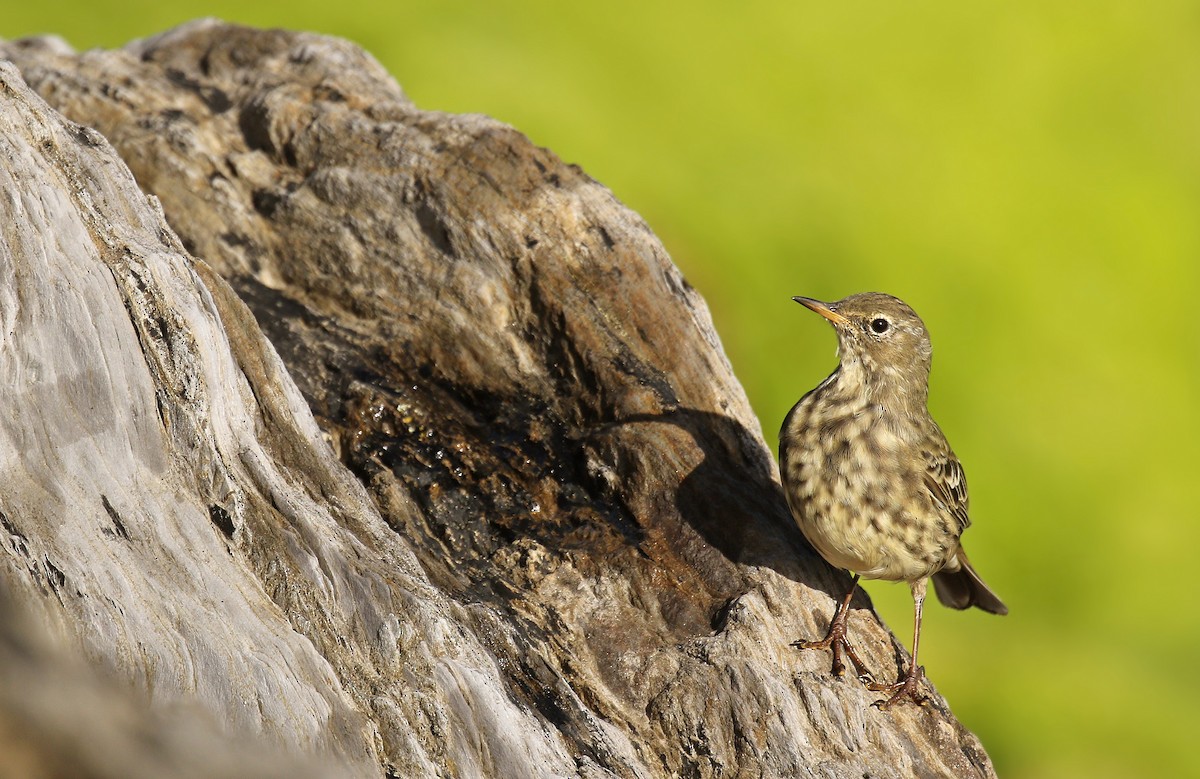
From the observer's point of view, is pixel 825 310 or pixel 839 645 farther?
pixel 825 310

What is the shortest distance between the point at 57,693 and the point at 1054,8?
1449 centimetres

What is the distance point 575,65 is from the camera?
1364 centimetres

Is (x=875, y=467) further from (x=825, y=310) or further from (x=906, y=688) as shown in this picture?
(x=906, y=688)

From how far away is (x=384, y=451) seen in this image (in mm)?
5902

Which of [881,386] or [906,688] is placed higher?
[881,386]

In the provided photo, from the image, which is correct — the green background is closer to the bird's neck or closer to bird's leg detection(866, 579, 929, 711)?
Answer: bird's leg detection(866, 579, 929, 711)

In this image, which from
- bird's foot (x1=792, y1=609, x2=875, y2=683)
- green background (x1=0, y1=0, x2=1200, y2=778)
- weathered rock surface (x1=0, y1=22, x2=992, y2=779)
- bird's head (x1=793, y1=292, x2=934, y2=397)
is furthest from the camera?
green background (x1=0, y1=0, x2=1200, y2=778)

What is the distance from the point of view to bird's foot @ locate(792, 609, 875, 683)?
564 centimetres

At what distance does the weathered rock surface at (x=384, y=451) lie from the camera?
435cm

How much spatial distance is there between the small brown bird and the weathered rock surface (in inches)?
12.3

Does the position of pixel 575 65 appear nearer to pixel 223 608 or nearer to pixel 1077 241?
pixel 1077 241

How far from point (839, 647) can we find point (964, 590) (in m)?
1.48

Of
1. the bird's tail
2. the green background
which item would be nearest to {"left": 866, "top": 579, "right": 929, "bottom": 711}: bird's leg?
the bird's tail

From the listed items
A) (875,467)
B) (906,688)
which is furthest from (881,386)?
(906,688)
